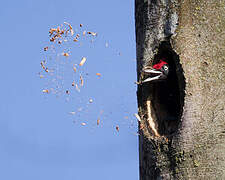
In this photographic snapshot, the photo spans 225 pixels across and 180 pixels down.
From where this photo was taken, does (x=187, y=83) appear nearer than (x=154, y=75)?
Yes

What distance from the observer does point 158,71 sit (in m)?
1.81

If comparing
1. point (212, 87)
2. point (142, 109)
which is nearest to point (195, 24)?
point (212, 87)

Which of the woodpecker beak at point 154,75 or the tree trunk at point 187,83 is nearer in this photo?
the tree trunk at point 187,83

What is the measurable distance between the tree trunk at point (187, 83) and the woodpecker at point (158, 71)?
0.9 inches

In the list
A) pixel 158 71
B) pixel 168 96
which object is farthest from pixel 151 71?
pixel 168 96

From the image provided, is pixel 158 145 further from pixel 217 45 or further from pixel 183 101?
pixel 217 45

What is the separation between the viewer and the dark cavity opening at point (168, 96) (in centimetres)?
178

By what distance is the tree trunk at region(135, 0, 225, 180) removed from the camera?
1616 millimetres

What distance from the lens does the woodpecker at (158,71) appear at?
180 cm

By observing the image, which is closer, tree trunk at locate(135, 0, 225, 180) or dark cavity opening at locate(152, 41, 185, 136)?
tree trunk at locate(135, 0, 225, 180)

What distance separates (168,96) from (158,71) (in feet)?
0.47

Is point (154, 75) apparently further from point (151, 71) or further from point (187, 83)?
point (187, 83)

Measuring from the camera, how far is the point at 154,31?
177cm

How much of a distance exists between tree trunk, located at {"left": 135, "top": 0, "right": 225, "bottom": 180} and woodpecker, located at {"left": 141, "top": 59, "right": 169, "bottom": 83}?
0.07 feet
